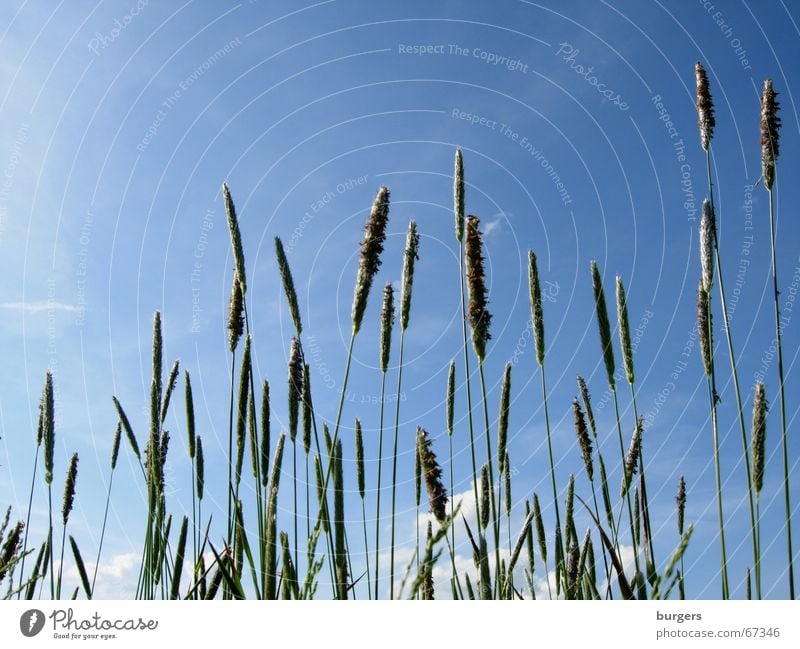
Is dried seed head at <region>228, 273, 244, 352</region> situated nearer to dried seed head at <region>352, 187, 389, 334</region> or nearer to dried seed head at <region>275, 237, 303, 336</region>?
dried seed head at <region>275, 237, 303, 336</region>

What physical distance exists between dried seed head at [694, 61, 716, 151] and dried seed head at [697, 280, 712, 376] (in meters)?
1.14

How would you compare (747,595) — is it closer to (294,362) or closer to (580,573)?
(580,573)

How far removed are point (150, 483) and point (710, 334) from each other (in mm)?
3455

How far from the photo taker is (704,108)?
4.46 metres

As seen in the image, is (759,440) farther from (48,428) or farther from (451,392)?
(48,428)

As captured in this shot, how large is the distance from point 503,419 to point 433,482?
47.9 inches

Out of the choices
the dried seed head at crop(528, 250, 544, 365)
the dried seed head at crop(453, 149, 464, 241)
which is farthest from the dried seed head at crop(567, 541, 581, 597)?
the dried seed head at crop(453, 149, 464, 241)

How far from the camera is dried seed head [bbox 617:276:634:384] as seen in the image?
13.5 ft

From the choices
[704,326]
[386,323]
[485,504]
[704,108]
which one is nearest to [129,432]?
[386,323]

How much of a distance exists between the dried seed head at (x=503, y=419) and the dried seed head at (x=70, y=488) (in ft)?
10.6

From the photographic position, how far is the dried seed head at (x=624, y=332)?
412 centimetres
